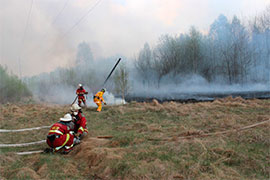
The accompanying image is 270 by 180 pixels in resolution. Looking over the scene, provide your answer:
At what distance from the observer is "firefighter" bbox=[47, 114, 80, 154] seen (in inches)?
215

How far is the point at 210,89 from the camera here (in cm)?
2956

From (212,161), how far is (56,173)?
3.28 m

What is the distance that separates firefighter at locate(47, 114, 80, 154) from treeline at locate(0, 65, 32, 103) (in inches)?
998

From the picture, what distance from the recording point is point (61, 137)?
550 cm

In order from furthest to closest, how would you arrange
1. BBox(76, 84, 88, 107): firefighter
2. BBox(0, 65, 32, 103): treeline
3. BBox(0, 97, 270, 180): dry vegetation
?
BBox(0, 65, 32, 103): treeline, BBox(76, 84, 88, 107): firefighter, BBox(0, 97, 270, 180): dry vegetation

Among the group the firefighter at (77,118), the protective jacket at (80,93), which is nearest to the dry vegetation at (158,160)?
the firefighter at (77,118)

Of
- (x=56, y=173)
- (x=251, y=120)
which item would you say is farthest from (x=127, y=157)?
(x=251, y=120)

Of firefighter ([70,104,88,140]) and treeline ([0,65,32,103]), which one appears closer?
firefighter ([70,104,88,140])

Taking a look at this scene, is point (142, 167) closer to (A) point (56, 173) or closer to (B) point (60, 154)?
(A) point (56, 173)

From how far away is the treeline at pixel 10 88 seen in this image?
26766 millimetres

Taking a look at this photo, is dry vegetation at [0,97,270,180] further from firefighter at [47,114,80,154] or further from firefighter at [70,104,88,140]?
firefighter at [70,104,88,140]

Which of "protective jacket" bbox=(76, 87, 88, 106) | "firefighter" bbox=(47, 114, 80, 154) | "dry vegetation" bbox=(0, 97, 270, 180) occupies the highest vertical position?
"protective jacket" bbox=(76, 87, 88, 106)

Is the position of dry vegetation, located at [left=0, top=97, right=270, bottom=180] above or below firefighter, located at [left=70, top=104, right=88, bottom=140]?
below

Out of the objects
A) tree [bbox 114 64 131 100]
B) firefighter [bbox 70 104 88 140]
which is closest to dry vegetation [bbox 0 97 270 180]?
firefighter [bbox 70 104 88 140]
